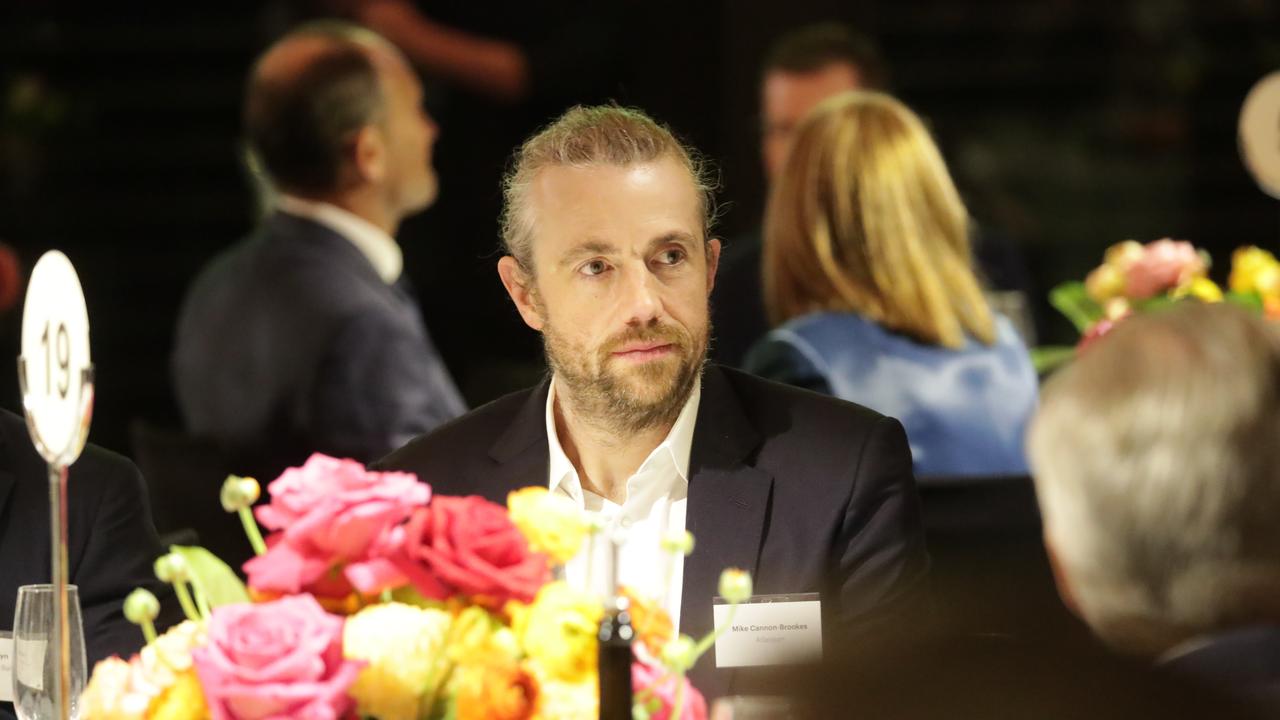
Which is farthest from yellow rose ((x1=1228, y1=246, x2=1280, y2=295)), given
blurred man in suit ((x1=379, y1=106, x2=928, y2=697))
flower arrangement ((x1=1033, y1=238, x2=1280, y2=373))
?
blurred man in suit ((x1=379, y1=106, x2=928, y2=697))

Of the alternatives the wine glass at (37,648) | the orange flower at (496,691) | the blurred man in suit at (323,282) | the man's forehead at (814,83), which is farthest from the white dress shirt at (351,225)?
the orange flower at (496,691)

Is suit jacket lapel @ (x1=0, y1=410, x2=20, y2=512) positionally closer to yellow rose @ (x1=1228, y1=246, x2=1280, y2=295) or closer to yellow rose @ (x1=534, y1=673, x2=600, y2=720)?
yellow rose @ (x1=534, y1=673, x2=600, y2=720)

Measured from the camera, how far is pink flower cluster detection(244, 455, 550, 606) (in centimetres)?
134

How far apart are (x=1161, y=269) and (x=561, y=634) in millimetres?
2262

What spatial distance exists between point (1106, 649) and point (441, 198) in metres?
4.92

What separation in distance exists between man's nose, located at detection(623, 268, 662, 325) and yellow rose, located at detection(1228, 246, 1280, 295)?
1582 mm

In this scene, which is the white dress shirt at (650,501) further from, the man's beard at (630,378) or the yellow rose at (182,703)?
the yellow rose at (182,703)

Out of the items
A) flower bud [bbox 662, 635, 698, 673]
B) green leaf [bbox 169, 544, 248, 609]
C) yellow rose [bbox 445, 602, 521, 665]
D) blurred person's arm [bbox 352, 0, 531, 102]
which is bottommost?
flower bud [bbox 662, 635, 698, 673]

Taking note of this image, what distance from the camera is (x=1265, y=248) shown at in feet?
24.3

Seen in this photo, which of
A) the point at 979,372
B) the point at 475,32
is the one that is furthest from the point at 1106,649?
the point at 475,32

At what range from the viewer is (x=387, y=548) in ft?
4.46

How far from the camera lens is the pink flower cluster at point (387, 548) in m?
1.34

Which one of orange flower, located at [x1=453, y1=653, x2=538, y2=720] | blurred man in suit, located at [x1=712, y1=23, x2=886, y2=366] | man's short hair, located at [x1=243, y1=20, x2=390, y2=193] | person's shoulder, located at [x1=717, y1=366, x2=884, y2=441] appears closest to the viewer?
orange flower, located at [x1=453, y1=653, x2=538, y2=720]

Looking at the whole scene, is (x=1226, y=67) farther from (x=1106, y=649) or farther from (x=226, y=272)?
(x=1106, y=649)
